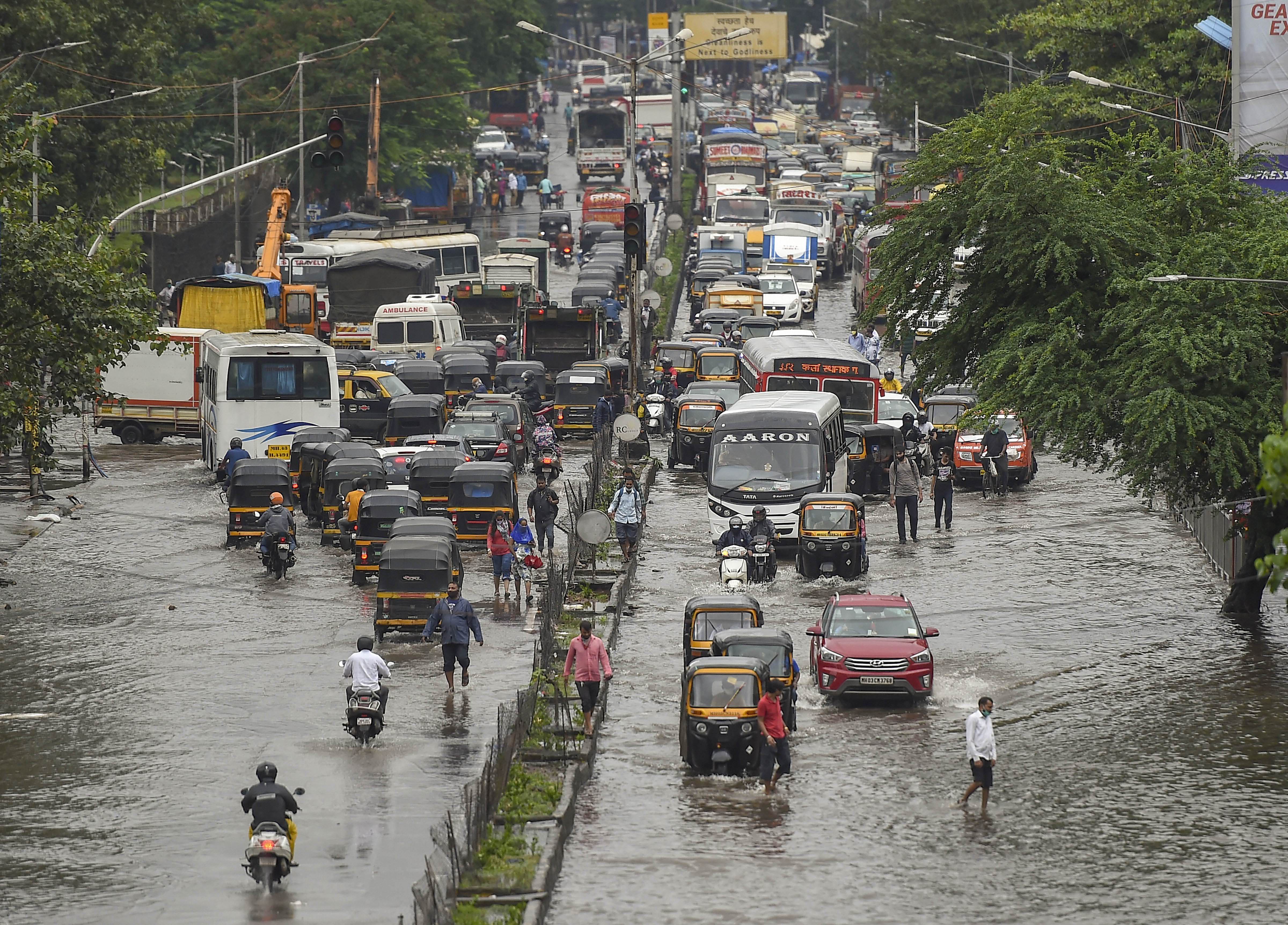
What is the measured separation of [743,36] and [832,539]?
118m

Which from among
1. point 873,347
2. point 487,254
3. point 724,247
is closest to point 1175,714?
point 873,347

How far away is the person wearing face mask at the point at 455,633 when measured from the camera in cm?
2478

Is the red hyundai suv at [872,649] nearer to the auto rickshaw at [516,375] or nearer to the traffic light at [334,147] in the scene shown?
the traffic light at [334,147]

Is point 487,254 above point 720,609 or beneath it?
above

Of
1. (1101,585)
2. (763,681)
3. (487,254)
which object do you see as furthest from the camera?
(487,254)

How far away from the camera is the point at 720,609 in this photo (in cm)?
2602

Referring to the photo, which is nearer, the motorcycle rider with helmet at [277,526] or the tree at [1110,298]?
the tree at [1110,298]

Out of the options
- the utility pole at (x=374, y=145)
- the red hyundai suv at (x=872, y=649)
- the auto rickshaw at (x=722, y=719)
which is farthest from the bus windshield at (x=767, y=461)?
the utility pole at (x=374, y=145)

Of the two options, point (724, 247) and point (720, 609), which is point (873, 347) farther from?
point (720, 609)

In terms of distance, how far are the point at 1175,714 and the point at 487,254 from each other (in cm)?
6120

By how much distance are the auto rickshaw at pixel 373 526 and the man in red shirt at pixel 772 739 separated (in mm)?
12139

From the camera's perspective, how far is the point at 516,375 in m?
50.0

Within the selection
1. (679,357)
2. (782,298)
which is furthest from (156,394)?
(782,298)

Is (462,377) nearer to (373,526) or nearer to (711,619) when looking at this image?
(373,526)
